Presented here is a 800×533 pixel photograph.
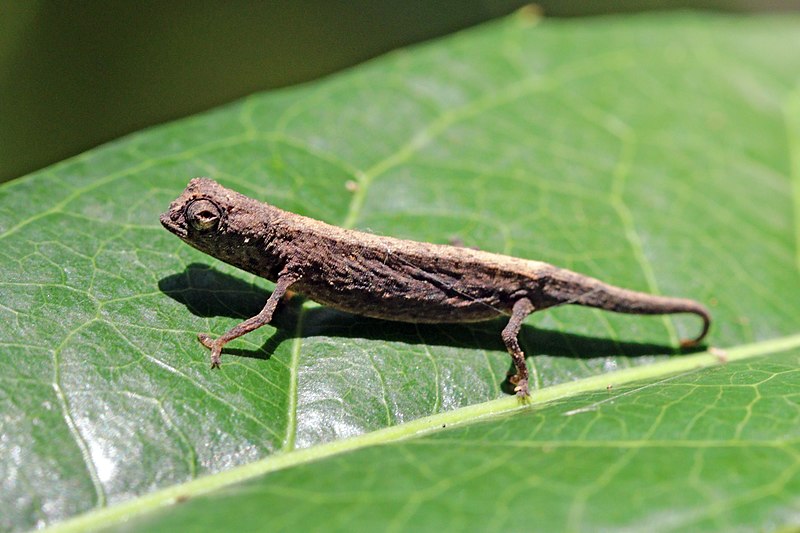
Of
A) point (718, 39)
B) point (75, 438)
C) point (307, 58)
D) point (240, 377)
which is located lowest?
point (75, 438)

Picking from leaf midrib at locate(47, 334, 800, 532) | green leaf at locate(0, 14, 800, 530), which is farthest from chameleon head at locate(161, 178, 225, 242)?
leaf midrib at locate(47, 334, 800, 532)

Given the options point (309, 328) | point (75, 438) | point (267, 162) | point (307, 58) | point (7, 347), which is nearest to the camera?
point (75, 438)

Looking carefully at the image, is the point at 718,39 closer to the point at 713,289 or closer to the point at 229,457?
the point at 713,289

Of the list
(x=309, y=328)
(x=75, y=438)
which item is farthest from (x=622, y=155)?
(x=75, y=438)

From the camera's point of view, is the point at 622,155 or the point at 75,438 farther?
the point at 622,155

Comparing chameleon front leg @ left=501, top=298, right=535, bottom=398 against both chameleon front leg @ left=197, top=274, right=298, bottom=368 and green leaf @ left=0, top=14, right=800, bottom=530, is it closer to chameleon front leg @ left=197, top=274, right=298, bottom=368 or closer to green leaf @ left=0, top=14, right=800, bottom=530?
green leaf @ left=0, top=14, right=800, bottom=530

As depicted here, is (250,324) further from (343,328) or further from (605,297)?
(605,297)
